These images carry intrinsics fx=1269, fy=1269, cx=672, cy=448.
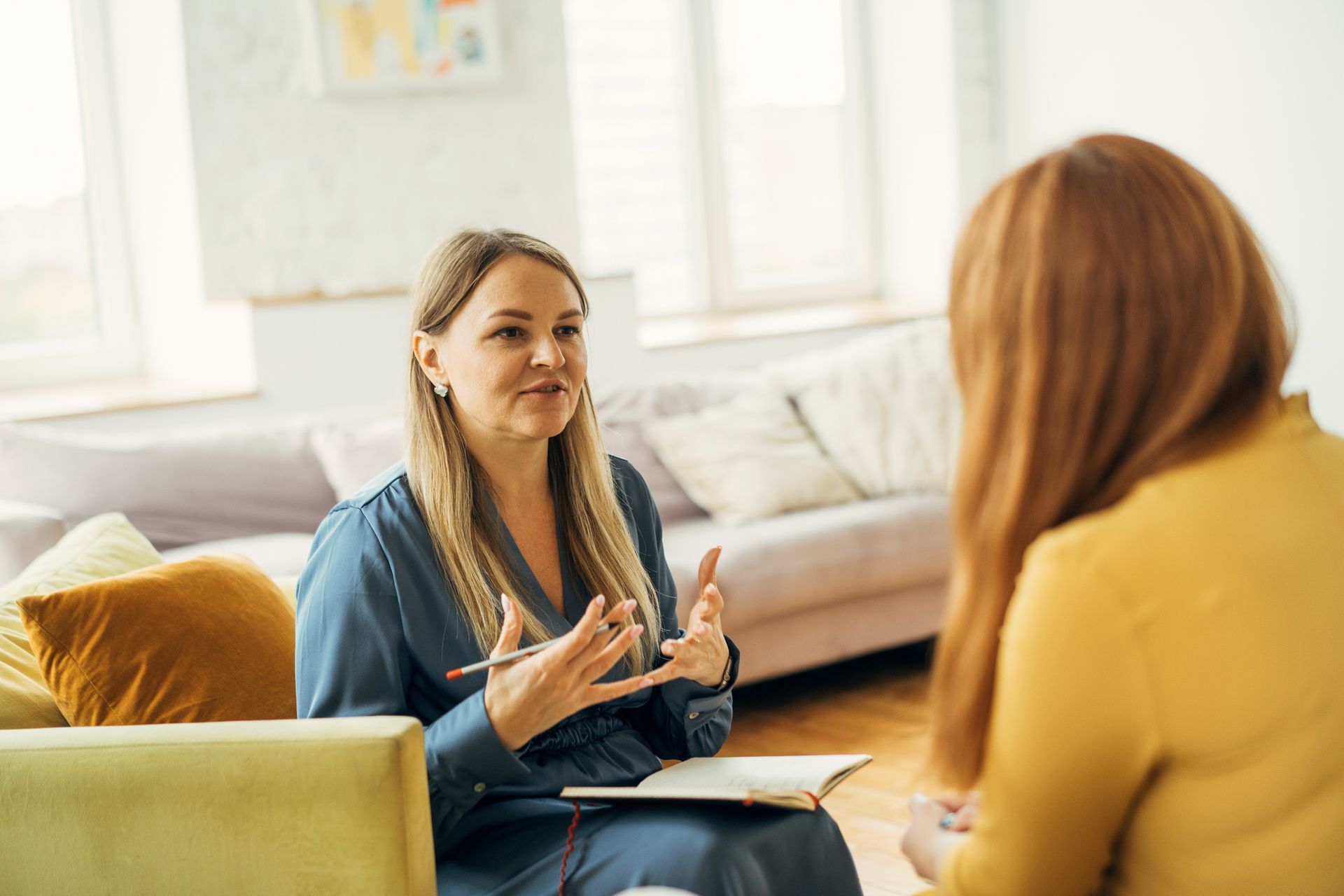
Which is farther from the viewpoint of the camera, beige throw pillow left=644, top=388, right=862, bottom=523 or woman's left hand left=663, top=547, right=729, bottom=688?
beige throw pillow left=644, top=388, right=862, bottom=523

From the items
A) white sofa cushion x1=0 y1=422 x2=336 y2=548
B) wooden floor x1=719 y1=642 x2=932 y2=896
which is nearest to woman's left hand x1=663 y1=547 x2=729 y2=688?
wooden floor x1=719 y1=642 x2=932 y2=896

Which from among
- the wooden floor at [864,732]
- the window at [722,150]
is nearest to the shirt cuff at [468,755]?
the wooden floor at [864,732]

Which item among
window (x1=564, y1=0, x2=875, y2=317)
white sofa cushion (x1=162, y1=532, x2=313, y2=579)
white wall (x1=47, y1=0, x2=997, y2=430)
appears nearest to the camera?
white sofa cushion (x1=162, y1=532, x2=313, y2=579)

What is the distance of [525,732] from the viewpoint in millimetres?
1320

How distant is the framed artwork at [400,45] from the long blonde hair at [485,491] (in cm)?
307

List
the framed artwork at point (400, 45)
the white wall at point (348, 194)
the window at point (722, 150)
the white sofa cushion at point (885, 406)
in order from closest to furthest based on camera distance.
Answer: the white sofa cushion at point (885, 406)
the white wall at point (348, 194)
the framed artwork at point (400, 45)
the window at point (722, 150)

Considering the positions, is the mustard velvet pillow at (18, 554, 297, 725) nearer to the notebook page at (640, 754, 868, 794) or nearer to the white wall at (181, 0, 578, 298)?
the notebook page at (640, 754, 868, 794)

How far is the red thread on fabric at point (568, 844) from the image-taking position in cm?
136

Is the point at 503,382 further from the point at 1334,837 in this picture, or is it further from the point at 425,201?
the point at 425,201

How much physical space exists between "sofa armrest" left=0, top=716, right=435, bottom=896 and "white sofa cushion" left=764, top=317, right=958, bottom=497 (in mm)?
2493

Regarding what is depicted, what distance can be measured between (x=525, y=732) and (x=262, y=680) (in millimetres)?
561

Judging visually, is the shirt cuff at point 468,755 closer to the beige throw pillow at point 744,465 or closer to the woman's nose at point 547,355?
the woman's nose at point 547,355

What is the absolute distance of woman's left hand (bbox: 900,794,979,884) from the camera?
1.06 meters

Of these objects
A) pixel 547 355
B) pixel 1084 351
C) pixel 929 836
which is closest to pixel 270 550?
pixel 547 355
